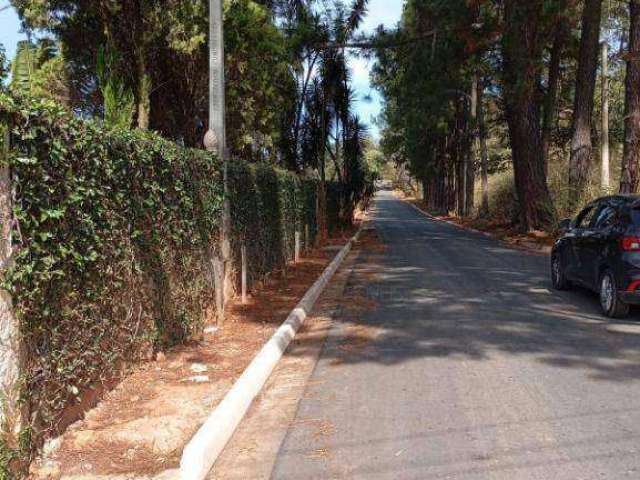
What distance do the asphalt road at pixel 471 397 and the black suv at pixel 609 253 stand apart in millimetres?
396

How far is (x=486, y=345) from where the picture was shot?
7.08 meters

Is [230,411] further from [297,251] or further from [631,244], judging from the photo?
[297,251]

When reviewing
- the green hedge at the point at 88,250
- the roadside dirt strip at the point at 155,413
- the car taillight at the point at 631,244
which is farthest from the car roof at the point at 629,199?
the green hedge at the point at 88,250

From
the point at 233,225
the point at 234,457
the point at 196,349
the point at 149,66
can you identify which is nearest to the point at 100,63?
the point at 149,66

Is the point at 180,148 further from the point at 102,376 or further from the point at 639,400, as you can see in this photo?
the point at 639,400

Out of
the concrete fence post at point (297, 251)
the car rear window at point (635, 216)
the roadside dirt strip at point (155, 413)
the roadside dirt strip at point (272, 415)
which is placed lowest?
the roadside dirt strip at point (272, 415)

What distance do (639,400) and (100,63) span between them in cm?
1263

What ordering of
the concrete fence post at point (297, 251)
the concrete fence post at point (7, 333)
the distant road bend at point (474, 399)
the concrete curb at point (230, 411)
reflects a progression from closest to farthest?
the concrete fence post at point (7, 333)
the concrete curb at point (230, 411)
the distant road bend at point (474, 399)
the concrete fence post at point (297, 251)

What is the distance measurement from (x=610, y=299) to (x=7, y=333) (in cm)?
737

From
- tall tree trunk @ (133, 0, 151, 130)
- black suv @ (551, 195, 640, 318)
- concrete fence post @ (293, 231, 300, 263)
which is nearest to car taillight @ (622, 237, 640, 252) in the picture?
black suv @ (551, 195, 640, 318)

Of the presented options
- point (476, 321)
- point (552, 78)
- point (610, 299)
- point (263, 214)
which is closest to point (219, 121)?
point (263, 214)

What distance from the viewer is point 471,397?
17.6 ft

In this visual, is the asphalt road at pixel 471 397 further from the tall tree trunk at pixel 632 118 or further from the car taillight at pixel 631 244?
the tall tree trunk at pixel 632 118

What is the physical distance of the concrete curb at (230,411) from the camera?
4004 mm
